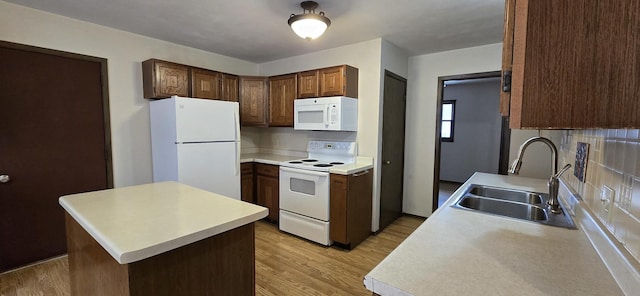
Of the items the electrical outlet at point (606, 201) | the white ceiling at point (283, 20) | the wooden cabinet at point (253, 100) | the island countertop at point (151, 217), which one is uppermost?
the white ceiling at point (283, 20)

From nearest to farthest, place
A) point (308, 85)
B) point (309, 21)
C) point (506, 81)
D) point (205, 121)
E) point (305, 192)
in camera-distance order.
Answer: point (506, 81) → point (309, 21) → point (205, 121) → point (305, 192) → point (308, 85)

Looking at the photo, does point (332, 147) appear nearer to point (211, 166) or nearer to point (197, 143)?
point (211, 166)

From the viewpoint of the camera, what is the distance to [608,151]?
36.6 inches

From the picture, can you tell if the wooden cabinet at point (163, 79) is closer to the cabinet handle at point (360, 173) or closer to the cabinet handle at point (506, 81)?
the cabinet handle at point (360, 173)

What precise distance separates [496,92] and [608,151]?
5257mm

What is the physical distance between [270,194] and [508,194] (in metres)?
2.56

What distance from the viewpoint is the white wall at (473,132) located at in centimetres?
546

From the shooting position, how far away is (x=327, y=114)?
10.1ft

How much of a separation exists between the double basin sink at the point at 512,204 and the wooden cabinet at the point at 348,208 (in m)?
1.16

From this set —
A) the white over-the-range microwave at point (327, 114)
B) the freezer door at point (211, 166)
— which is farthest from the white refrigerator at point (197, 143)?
the white over-the-range microwave at point (327, 114)

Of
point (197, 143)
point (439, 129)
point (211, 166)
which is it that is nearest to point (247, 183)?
point (211, 166)

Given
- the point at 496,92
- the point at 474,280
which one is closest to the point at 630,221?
the point at 474,280

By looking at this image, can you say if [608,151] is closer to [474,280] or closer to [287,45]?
[474,280]

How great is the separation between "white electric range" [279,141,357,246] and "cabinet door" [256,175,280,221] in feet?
0.56
